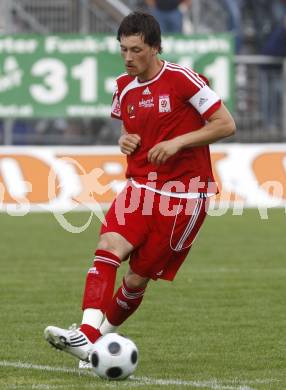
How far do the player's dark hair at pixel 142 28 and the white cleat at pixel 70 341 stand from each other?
5.81ft

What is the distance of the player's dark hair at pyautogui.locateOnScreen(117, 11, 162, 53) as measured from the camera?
7.18 metres

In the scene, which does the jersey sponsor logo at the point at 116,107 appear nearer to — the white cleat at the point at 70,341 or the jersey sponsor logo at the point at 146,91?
the jersey sponsor logo at the point at 146,91

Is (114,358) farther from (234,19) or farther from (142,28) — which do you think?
(234,19)

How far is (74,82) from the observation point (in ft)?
67.3

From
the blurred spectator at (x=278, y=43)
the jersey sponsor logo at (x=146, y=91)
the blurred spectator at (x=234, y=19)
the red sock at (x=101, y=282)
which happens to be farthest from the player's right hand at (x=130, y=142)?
the blurred spectator at (x=234, y=19)

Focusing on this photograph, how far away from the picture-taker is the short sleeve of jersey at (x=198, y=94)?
24.0 feet

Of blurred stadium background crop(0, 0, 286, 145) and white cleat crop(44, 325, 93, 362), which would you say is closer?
white cleat crop(44, 325, 93, 362)

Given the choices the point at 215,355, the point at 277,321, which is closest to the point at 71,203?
the point at 277,321

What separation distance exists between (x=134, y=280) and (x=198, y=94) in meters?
1.22

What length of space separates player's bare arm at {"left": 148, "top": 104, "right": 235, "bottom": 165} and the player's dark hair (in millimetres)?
577

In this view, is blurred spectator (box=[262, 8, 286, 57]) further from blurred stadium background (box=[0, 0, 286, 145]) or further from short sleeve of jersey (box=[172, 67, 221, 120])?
short sleeve of jersey (box=[172, 67, 221, 120])

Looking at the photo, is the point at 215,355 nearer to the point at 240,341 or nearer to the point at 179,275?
the point at 240,341

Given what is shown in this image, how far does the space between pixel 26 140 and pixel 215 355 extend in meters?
13.8

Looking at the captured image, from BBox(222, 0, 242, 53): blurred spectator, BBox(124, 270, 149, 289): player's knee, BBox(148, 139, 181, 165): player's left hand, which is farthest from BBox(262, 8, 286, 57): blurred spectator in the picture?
BBox(148, 139, 181, 165): player's left hand
